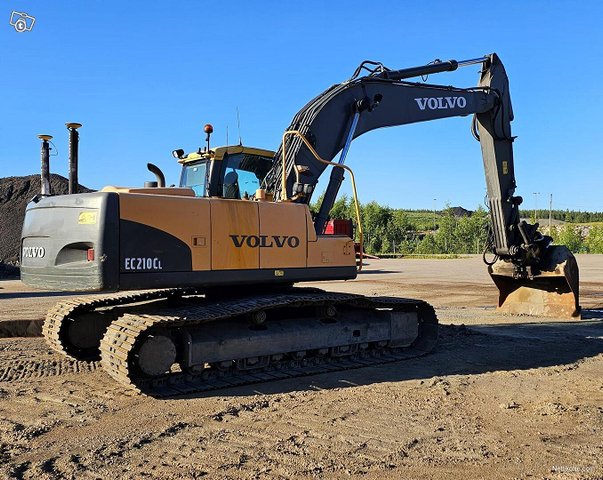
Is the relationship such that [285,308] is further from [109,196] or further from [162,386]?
[109,196]

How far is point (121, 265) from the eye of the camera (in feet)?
20.4

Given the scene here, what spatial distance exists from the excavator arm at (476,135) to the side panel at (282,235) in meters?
0.29

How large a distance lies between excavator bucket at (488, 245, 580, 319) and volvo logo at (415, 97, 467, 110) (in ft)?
11.7

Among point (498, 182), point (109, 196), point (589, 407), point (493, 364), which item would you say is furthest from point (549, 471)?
point (498, 182)

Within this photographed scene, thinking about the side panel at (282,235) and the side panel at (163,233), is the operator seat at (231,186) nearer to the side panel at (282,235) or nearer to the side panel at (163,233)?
the side panel at (282,235)

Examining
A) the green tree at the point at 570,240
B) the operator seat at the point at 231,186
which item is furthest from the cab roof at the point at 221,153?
the green tree at the point at 570,240

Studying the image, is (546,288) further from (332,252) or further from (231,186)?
(231,186)

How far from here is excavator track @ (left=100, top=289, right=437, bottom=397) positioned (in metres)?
6.21

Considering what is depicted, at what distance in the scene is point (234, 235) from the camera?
6941 mm

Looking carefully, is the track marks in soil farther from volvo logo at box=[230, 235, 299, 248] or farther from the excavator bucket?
the excavator bucket

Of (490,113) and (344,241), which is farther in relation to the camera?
(490,113)

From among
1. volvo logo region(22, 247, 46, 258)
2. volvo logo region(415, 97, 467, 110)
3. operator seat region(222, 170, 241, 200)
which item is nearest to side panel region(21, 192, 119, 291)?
volvo logo region(22, 247, 46, 258)

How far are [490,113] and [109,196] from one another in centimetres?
814

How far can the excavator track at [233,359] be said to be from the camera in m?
6.21
